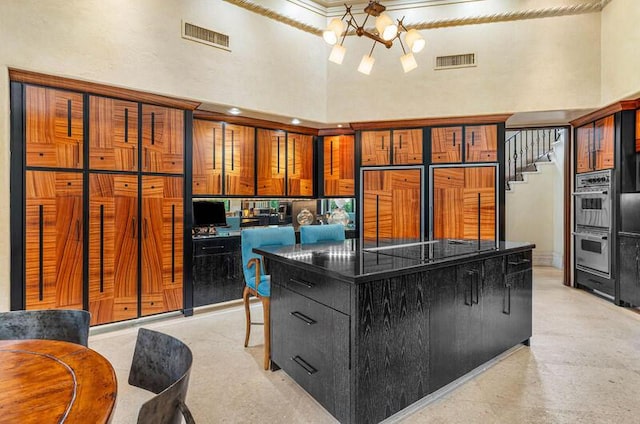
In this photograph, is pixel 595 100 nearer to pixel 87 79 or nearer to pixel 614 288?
pixel 614 288

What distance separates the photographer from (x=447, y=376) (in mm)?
2234

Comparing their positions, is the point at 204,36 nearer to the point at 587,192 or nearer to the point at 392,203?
the point at 392,203

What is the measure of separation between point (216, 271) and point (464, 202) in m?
3.54

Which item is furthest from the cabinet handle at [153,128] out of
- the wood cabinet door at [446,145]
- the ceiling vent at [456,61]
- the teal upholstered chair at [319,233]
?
the ceiling vent at [456,61]

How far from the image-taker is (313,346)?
2.10 metres

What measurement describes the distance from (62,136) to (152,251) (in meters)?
1.42

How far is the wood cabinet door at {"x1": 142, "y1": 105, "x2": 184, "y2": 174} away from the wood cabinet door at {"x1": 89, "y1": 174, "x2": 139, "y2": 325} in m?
0.29

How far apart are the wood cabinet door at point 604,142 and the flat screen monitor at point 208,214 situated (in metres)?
5.10

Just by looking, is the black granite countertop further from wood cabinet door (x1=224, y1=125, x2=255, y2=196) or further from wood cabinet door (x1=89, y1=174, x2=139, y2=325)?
wood cabinet door (x1=224, y1=125, x2=255, y2=196)

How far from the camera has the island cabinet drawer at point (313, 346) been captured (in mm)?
1864

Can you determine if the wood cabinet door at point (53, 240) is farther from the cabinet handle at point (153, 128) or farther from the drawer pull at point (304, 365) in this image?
the drawer pull at point (304, 365)

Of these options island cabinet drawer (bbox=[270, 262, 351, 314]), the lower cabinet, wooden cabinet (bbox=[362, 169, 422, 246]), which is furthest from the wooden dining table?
wooden cabinet (bbox=[362, 169, 422, 246])

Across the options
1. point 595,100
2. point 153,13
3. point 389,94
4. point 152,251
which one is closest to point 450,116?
point 389,94

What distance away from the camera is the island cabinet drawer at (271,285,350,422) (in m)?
1.86
